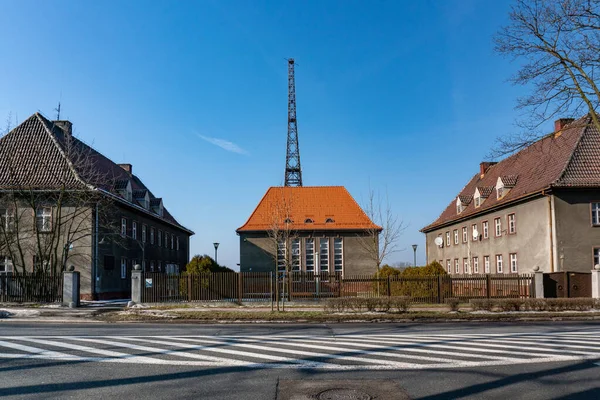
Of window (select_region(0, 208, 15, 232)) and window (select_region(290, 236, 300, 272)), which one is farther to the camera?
window (select_region(290, 236, 300, 272))

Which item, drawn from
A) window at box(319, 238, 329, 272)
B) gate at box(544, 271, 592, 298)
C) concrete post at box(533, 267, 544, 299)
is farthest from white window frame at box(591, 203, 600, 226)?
window at box(319, 238, 329, 272)

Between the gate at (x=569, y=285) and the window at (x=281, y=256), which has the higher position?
the window at (x=281, y=256)

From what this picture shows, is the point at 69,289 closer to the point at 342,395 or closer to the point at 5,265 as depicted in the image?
the point at 5,265

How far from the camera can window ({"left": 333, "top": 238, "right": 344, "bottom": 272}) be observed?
4282 cm

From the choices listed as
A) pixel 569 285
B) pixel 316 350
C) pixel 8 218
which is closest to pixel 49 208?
pixel 8 218

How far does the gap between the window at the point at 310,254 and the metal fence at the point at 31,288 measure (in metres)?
20.8

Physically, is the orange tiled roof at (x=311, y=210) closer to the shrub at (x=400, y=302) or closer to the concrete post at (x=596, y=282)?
the concrete post at (x=596, y=282)

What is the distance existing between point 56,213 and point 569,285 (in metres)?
28.1

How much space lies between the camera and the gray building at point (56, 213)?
2827 cm

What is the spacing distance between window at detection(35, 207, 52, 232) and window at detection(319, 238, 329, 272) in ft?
68.4

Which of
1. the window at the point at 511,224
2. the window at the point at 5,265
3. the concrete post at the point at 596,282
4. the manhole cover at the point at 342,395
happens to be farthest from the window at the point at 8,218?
the concrete post at the point at 596,282

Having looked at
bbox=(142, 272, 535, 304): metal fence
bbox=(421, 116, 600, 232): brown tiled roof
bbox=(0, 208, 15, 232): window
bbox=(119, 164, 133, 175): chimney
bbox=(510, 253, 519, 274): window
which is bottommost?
bbox=(142, 272, 535, 304): metal fence

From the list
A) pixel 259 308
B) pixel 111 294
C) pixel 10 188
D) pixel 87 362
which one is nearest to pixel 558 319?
pixel 259 308

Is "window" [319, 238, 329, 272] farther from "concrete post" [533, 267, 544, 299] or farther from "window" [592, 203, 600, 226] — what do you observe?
"window" [592, 203, 600, 226]
